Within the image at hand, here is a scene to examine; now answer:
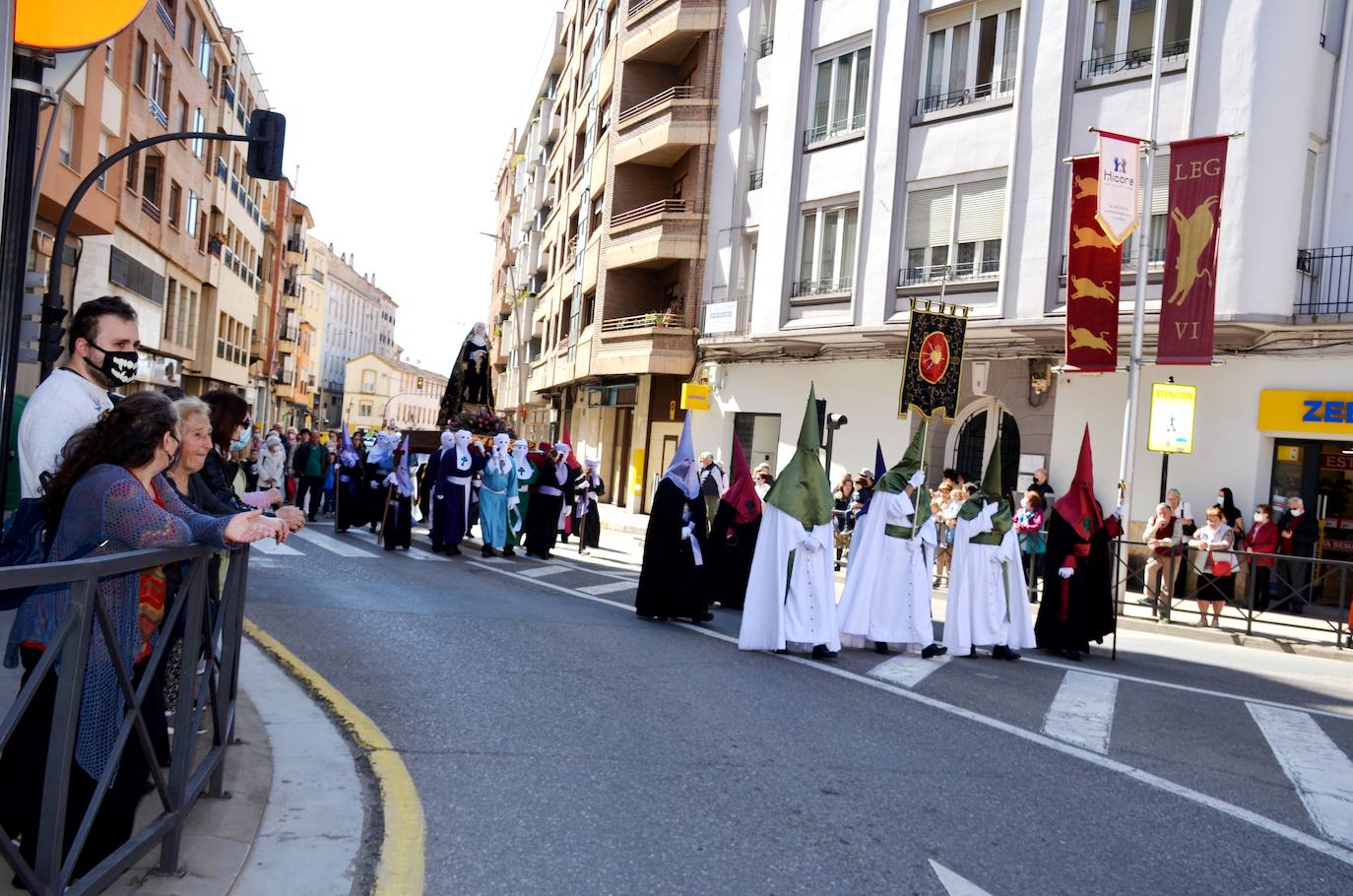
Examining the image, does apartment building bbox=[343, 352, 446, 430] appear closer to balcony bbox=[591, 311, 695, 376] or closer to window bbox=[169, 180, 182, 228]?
window bbox=[169, 180, 182, 228]

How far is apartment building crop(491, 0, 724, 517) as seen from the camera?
30.6m

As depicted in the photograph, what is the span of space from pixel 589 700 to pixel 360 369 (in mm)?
114226

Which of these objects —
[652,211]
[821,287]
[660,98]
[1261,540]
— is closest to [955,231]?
[821,287]

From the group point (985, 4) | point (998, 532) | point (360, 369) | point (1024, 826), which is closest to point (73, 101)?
point (985, 4)

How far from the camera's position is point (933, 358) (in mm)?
20391

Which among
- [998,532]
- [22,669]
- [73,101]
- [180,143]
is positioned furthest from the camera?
[180,143]

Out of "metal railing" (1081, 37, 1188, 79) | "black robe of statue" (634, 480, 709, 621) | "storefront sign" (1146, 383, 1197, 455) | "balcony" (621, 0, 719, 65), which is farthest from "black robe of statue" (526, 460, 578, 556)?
"balcony" (621, 0, 719, 65)

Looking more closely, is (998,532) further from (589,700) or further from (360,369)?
(360,369)

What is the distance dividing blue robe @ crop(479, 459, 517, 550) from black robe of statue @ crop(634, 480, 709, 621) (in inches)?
233

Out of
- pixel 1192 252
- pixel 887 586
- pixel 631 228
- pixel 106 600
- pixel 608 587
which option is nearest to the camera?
pixel 106 600

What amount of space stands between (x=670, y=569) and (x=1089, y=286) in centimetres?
975

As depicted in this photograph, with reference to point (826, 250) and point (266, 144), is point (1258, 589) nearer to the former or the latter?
point (826, 250)

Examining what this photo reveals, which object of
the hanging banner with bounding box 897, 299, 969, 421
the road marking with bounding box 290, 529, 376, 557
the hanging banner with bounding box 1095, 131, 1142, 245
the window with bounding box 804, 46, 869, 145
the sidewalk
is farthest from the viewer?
the window with bounding box 804, 46, 869, 145

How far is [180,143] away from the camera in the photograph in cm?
3688
